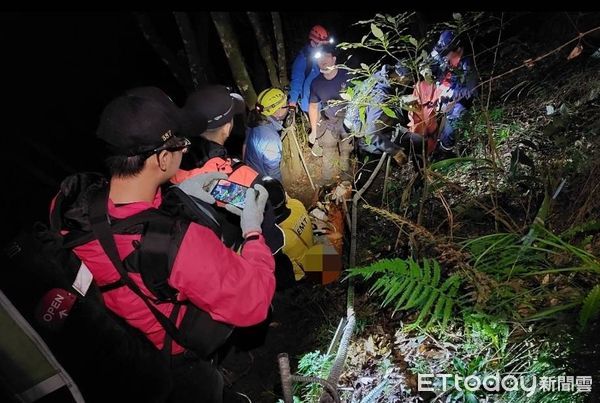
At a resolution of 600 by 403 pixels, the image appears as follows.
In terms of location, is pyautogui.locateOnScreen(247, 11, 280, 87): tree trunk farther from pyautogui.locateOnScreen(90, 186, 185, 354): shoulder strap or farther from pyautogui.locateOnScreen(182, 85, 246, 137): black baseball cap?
pyautogui.locateOnScreen(90, 186, 185, 354): shoulder strap

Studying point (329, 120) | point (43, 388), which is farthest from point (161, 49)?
point (43, 388)

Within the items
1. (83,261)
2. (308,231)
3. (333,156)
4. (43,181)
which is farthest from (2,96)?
(83,261)

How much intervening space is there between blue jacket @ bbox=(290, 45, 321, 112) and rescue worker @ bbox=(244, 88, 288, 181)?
5.89 feet

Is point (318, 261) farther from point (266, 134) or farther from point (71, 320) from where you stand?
point (71, 320)

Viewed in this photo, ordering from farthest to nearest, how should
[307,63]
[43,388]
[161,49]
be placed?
1. [161,49]
2. [307,63]
3. [43,388]

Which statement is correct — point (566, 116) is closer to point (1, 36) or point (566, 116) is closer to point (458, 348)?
point (458, 348)

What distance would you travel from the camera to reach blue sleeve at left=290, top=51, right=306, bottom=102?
23.0ft

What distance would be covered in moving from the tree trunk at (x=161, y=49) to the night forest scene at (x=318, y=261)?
2.87 ft

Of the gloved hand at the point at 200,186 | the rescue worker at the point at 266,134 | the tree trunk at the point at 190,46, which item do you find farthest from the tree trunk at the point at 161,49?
the gloved hand at the point at 200,186

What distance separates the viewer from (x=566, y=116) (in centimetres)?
424

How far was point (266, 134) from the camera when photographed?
5094 mm

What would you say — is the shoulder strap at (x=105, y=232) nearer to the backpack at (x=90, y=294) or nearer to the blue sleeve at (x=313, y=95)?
the backpack at (x=90, y=294)

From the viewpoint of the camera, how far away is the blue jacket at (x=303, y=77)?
6.87m

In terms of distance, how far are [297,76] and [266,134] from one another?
2359 mm
